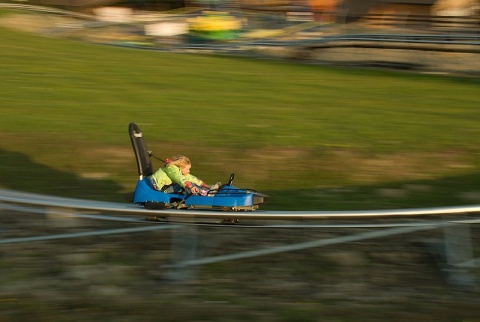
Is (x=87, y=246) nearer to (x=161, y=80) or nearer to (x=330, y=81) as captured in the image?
(x=161, y=80)

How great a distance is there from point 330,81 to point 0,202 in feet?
38.6

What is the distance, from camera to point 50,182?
11047 millimetres

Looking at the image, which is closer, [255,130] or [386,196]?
[386,196]

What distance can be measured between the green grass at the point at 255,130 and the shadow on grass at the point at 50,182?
0.03 metres

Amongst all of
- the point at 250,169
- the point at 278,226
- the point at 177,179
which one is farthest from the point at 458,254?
the point at 250,169

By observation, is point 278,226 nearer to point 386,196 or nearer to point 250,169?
point 386,196

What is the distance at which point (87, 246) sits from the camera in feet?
28.7

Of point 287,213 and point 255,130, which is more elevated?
point 255,130

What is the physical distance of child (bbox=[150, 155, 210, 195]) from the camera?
25.8 feet

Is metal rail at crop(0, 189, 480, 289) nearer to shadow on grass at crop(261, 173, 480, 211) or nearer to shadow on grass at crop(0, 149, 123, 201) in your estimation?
shadow on grass at crop(261, 173, 480, 211)

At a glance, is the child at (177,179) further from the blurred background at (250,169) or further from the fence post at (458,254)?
the fence post at (458,254)

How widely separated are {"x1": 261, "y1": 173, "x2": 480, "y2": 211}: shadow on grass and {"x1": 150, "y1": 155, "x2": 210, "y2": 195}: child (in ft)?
7.40

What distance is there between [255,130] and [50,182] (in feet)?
13.1

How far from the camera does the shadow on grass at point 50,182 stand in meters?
10.6
